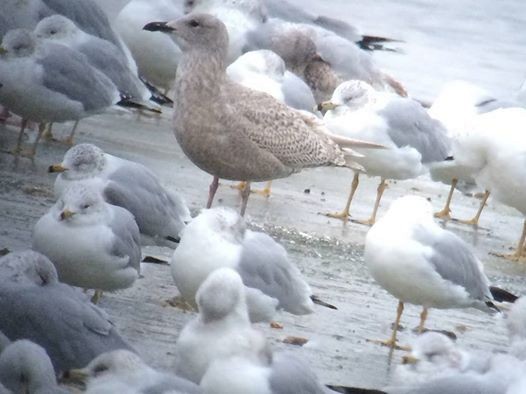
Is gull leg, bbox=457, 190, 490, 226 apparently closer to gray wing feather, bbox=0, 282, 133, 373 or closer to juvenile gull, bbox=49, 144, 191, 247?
juvenile gull, bbox=49, 144, 191, 247

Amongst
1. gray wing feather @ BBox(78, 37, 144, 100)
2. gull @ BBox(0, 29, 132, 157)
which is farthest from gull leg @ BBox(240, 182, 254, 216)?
gray wing feather @ BBox(78, 37, 144, 100)

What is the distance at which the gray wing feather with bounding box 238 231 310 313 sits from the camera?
6.95m

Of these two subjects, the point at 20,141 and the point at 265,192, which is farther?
the point at 265,192

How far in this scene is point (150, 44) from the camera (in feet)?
40.8

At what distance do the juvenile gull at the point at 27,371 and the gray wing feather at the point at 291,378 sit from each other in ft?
2.40

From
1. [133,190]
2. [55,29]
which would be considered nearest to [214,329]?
[133,190]

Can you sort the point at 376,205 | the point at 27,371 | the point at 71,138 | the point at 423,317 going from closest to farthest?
1. the point at 27,371
2. the point at 423,317
3. the point at 376,205
4. the point at 71,138

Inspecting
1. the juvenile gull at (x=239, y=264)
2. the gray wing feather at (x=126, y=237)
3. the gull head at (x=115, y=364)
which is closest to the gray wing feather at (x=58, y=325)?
the gull head at (x=115, y=364)

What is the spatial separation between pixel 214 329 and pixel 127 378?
2.51 ft

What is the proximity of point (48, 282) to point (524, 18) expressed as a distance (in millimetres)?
13544

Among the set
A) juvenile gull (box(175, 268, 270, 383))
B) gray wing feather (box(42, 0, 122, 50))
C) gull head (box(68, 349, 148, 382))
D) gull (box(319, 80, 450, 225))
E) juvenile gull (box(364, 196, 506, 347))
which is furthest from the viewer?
gray wing feather (box(42, 0, 122, 50))

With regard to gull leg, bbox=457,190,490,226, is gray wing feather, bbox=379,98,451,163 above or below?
above

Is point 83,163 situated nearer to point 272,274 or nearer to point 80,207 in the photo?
point 80,207

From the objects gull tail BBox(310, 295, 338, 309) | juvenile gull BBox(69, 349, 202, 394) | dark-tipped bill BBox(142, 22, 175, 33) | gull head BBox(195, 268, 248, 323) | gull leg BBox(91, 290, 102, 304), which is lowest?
gull leg BBox(91, 290, 102, 304)
